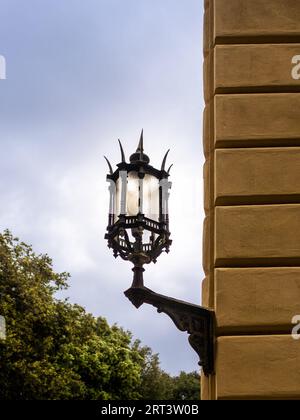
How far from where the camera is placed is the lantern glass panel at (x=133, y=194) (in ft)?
18.2

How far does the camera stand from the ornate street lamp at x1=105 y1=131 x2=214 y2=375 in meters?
5.30

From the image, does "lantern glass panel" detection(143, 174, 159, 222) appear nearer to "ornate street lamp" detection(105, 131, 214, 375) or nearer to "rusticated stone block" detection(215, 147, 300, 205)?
"ornate street lamp" detection(105, 131, 214, 375)

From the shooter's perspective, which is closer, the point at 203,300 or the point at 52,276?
the point at 203,300

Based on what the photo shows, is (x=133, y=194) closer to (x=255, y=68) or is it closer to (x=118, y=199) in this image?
(x=118, y=199)

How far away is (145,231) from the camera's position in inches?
218

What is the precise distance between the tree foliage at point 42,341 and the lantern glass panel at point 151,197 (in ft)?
61.9

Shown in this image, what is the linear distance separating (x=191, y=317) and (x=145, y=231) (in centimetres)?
77

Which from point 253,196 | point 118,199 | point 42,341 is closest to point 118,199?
point 118,199

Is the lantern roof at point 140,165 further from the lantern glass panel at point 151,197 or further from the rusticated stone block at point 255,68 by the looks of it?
the rusticated stone block at point 255,68

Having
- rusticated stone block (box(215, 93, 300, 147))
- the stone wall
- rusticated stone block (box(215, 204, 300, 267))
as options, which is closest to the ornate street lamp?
the stone wall
